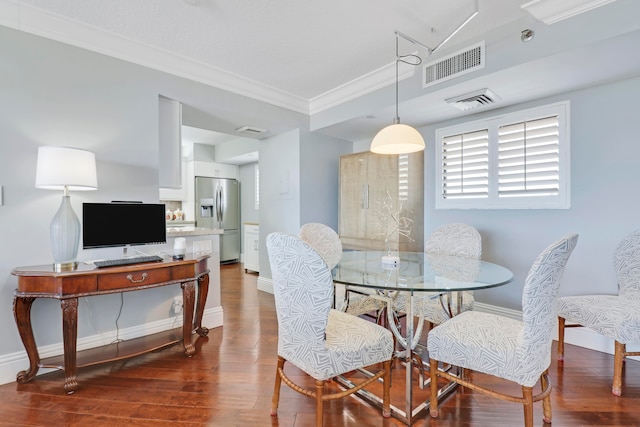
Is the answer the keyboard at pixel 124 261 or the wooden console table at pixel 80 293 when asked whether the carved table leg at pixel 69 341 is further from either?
the keyboard at pixel 124 261

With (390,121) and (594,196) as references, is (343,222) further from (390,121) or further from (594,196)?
(594,196)

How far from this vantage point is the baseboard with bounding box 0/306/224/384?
2.07 m

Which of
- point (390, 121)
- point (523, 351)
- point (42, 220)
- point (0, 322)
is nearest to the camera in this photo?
point (523, 351)

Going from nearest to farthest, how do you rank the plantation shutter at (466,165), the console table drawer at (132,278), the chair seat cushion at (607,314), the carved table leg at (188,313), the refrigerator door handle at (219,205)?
1. the chair seat cushion at (607,314)
2. the console table drawer at (132,278)
3. the carved table leg at (188,313)
4. the plantation shutter at (466,165)
5. the refrigerator door handle at (219,205)

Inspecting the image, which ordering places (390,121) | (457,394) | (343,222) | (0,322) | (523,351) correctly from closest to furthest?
(523,351)
(457,394)
(0,322)
(390,121)
(343,222)

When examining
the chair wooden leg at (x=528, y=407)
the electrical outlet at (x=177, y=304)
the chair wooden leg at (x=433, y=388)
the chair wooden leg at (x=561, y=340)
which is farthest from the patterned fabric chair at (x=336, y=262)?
the chair wooden leg at (x=561, y=340)

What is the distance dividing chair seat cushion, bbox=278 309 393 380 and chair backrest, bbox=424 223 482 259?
1385mm

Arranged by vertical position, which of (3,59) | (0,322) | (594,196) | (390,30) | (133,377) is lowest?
(133,377)

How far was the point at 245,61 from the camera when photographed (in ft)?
9.68

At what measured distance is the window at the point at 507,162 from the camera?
267cm

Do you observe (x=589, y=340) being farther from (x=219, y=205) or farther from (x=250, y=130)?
(x=219, y=205)

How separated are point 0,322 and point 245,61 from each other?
2.82 metres

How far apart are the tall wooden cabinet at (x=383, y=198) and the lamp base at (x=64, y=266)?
281 cm

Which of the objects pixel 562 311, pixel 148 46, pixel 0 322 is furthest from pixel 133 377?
pixel 562 311
